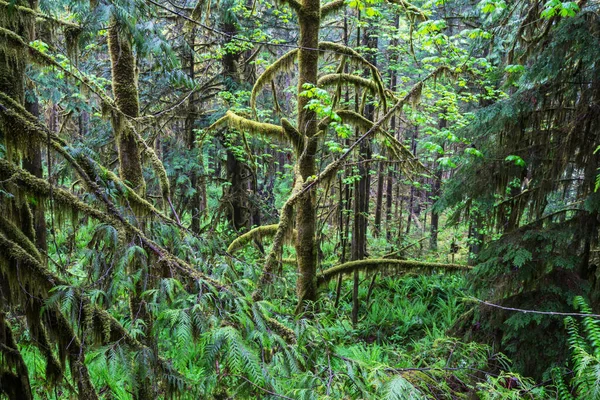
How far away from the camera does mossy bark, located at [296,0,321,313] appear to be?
581 centimetres

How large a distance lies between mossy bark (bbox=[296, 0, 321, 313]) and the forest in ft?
0.10

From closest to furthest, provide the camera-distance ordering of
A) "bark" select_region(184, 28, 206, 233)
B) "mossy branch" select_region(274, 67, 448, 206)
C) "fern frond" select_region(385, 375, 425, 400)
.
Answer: "fern frond" select_region(385, 375, 425, 400)
"mossy branch" select_region(274, 67, 448, 206)
"bark" select_region(184, 28, 206, 233)

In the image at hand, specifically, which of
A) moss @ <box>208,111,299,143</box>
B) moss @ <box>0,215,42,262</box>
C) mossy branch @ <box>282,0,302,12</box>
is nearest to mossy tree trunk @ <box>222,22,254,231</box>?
moss @ <box>208,111,299,143</box>

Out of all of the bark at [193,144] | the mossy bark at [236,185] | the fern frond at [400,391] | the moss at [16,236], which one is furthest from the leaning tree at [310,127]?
the mossy bark at [236,185]

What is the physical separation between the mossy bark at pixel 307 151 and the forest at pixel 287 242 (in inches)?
1.2

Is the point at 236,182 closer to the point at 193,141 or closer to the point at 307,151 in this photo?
the point at 193,141

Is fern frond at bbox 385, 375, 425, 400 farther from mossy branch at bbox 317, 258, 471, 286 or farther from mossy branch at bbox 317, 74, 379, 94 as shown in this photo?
mossy branch at bbox 317, 74, 379, 94

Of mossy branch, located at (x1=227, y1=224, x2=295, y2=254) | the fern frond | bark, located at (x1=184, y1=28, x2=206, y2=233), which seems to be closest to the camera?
the fern frond

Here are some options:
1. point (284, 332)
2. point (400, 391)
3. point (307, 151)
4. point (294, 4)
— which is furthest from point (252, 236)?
point (400, 391)

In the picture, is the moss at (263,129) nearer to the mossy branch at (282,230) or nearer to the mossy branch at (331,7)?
the mossy branch at (282,230)

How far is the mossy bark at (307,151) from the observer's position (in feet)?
19.1

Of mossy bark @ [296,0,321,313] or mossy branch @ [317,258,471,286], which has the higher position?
mossy bark @ [296,0,321,313]

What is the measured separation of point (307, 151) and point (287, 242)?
157 cm

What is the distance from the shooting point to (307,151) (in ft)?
20.2
